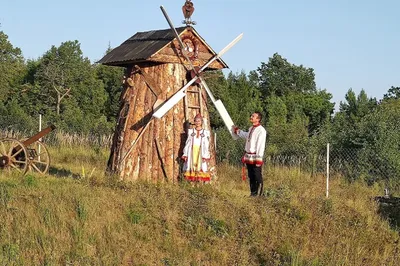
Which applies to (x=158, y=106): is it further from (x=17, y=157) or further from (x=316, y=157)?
(x=316, y=157)

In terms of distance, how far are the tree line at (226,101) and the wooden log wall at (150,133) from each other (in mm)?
6379

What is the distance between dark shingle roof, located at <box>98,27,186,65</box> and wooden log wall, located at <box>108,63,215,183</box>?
13.1 inches

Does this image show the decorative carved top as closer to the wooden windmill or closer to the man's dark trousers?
the wooden windmill

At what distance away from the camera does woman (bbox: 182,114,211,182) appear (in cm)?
1231

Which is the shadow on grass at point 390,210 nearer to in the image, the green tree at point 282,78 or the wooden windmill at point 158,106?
the wooden windmill at point 158,106

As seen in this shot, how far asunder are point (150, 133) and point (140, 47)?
6.28ft

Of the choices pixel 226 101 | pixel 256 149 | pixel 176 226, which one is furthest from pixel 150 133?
pixel 226 101

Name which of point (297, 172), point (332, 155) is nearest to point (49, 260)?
point (297, 172)

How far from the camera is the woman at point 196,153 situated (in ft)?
40.4

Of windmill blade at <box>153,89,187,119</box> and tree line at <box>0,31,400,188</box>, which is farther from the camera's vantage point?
tree line at <box>0,31,400,188</box>

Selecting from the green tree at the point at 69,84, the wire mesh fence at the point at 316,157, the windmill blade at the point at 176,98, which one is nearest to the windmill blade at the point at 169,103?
the windmill blade at the point at 176,98

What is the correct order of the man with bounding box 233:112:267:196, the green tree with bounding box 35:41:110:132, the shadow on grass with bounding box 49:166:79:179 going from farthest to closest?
1. the green tree with bounding box 35:41:110:132
2. the shadow on grass with bounding box 49:166:79:179
3. the man with bounding box 233:112:267:196

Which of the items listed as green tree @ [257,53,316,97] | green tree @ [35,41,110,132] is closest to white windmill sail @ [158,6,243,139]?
green tree @ [35,41,110,132]

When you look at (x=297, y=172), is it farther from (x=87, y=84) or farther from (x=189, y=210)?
(x=87, y=84)
